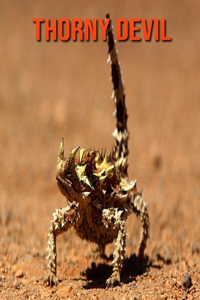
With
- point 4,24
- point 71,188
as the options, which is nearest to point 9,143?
point 71,188

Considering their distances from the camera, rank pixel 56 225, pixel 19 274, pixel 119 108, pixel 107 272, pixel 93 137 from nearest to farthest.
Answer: pixel 56 225 < pixel 19 274 < pixel 107 272 < pixel 119 108 < pixel 93 137

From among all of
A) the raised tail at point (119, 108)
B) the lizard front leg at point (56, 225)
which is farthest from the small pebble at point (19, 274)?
the raised tail at point (119, 108)

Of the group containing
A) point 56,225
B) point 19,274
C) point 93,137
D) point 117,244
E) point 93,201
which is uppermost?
point 93,137

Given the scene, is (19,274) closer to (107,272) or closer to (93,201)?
(107,272)

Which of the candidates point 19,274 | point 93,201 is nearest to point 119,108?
point 93,201

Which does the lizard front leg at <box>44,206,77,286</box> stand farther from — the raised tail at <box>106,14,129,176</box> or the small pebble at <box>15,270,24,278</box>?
the raised tail at <box>106,14,129,176</box>

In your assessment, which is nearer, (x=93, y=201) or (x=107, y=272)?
(x=93, y=201)
